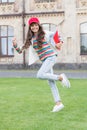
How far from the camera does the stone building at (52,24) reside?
102ft

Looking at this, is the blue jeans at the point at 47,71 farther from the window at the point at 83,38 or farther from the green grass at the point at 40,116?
the window at the point at 83,38

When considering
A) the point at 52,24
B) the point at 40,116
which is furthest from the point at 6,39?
the point at 40,116

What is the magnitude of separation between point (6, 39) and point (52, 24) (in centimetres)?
404

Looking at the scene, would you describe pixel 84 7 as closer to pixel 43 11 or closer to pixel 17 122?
pixel 43 11

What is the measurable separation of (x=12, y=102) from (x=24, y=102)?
28 centimetres

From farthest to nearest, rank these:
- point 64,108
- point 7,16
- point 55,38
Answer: point 7,16
point 64,108
point 55,38

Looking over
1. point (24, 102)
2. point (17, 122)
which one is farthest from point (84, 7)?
point (17, 122)

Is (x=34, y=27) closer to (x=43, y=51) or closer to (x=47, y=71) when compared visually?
(x=43, y=51)

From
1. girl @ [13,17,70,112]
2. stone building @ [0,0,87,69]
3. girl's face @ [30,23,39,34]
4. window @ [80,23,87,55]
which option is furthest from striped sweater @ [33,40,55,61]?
window @ [80,23,87,55]

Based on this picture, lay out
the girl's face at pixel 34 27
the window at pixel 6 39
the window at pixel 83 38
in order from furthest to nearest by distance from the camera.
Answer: the window at pixel 6 39, the window at pixel 83 38, the girl's face at pixel 34 27

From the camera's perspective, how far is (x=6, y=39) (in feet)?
109

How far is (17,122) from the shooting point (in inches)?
263

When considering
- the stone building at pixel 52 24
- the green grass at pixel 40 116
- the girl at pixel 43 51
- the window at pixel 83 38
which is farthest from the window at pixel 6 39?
the girl at pixel 43 51

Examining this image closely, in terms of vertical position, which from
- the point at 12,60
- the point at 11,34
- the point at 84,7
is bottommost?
the point at 12,60
